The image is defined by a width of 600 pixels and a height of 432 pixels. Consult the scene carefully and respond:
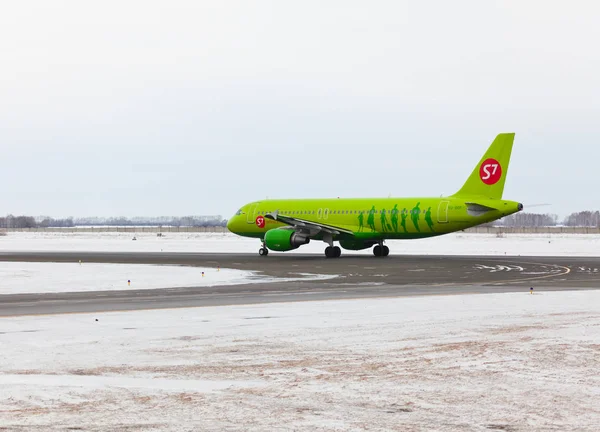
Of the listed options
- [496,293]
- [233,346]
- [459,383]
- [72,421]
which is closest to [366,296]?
[496,293]

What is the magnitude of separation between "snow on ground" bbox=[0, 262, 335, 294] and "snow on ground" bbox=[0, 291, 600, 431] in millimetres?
9755

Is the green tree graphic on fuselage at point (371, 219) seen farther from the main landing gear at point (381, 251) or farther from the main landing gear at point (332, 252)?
the main landing gear at point (332, 252)

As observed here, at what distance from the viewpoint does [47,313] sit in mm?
17703

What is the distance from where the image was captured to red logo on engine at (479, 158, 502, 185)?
45312mm

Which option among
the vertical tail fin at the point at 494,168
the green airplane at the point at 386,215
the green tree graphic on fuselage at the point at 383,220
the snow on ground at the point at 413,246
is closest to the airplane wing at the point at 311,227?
the green airplane at the point at 386,215

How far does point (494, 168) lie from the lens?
45406mm

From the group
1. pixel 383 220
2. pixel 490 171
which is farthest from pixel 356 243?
pixel 490 171

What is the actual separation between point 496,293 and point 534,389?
45.1 feet

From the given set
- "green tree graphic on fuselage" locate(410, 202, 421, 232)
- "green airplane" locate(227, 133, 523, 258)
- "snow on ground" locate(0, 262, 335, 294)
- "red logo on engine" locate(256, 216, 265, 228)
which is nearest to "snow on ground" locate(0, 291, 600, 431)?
"snow on ground" locate(0, 262, 335, 294)

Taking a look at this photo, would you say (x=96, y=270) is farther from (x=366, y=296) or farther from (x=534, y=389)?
(x=534, y=389)

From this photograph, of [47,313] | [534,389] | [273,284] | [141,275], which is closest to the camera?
[534,389]

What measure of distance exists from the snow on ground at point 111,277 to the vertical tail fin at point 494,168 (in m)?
17.7

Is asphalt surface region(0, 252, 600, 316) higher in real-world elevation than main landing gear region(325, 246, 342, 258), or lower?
lower

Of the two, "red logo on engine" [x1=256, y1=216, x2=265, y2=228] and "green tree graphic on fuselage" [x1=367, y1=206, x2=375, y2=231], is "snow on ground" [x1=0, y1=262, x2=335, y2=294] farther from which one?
"red logo on engine" [x1=256, y1=216, x2=265, y2=228]
